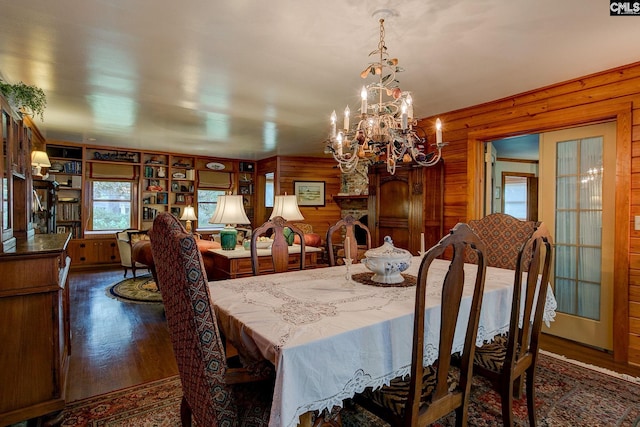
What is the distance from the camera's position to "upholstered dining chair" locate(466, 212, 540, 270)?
2656 millimetres

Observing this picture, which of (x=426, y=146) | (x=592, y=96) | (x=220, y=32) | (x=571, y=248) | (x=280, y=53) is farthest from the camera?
(x=426, y=146)

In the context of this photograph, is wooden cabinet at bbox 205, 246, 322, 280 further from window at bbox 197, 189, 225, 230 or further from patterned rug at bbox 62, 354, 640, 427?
window at bbox 197, 189, 225, 230

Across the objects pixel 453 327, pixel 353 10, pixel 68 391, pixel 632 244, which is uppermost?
pixel 353 10

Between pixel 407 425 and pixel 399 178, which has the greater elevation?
pixel 399 178

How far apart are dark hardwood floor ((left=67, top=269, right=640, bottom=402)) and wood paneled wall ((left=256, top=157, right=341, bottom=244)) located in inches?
160

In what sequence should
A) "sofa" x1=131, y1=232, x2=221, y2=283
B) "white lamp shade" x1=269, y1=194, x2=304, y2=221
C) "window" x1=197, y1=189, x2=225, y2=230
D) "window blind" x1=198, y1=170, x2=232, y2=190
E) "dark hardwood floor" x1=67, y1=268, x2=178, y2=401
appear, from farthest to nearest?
"window" x1=197, y1=189, x2=225, y2=230 < "window blind" x1=198, y1=170, x2=232, y2=190 < "sofa" x1=131, y1=232, x2=221, y2=283 < "white lamp shade" x1=269, y1=194, x2=304, y2=221 < "dark hardwood floor" x1=67, y1=268, x2=178, y2=401

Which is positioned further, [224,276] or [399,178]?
[399,178]

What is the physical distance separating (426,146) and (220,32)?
9.73ft

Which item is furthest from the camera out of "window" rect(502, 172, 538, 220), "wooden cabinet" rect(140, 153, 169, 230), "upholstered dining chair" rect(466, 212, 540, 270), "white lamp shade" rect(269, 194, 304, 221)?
"wooden cabinet" rect(140, 153, 169, 230)

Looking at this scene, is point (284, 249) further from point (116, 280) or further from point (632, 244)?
point (116, 280)

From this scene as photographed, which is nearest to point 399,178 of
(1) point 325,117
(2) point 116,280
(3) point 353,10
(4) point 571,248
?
(1) point 325,117

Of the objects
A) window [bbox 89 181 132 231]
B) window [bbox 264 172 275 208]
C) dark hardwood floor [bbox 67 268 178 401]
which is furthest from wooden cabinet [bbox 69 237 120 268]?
window [bbox 264 172 275 208]

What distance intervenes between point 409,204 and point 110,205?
6.29 meters

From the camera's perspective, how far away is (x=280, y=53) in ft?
8.55
